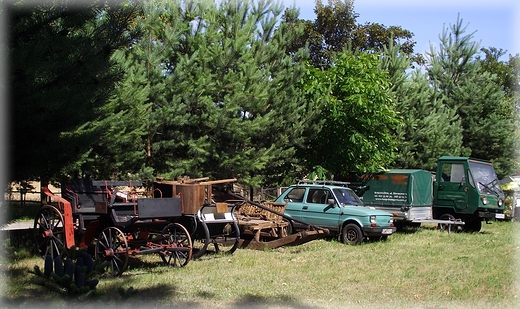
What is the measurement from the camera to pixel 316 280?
9.60m

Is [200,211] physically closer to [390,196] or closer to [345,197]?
[345,197]

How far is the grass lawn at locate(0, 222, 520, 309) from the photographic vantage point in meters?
7.69

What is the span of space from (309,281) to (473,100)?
20153 mm

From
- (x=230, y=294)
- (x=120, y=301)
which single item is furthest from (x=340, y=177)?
(x=120, y=301)

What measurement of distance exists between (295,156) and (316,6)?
52.9 ft

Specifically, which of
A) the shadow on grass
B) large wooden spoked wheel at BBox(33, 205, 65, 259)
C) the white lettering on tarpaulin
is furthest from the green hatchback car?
the shadow on grass

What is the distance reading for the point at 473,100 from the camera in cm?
2680

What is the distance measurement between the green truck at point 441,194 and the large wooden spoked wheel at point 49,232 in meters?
10.4

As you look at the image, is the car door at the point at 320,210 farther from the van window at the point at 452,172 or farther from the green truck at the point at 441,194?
the van window at the point at 452,172

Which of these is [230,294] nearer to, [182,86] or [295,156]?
[182,86]

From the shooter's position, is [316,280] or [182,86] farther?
[182,86]

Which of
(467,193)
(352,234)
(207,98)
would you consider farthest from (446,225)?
(207,98)

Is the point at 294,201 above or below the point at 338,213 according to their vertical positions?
above

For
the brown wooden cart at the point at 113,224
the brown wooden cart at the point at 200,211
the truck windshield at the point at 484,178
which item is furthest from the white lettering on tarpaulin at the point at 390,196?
the brown wooden cart at the point at 113,224
